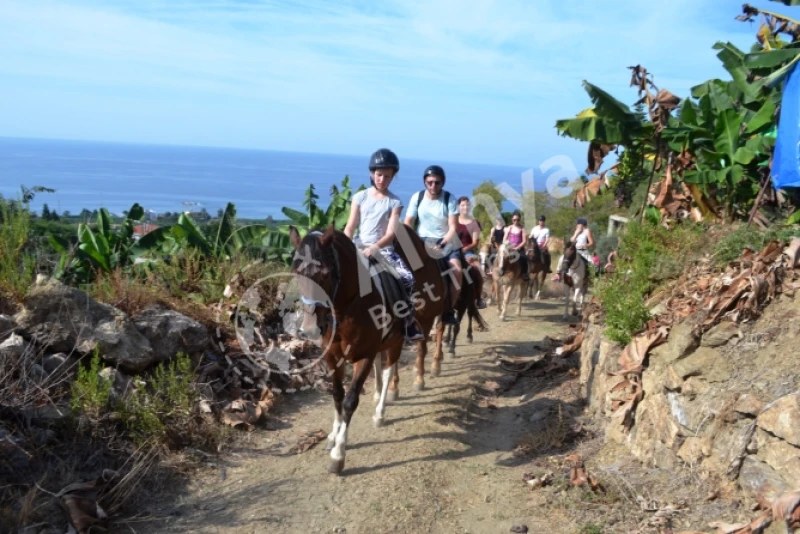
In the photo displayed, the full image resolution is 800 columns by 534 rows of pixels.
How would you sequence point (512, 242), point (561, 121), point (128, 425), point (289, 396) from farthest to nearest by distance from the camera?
point (512, 242), point (561, 121), point (289, 396), point (128, 425)

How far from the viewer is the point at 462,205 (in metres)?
12.2

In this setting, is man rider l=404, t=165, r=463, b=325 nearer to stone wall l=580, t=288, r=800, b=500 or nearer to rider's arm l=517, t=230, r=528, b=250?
stone wall l=580, t=288, r=800, b=500

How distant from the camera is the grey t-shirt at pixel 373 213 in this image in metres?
6.36

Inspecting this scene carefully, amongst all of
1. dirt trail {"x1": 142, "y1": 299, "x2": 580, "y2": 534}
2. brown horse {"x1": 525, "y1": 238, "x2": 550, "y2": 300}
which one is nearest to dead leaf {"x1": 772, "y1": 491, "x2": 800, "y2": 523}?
dirt trail {"x1": 142, "y1": 299, "x2": 580, "y2": 534}

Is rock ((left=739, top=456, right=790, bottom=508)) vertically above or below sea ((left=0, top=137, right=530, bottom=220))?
below

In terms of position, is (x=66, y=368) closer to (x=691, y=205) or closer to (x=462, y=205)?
(x=462, y=205)

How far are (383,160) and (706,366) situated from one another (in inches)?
148

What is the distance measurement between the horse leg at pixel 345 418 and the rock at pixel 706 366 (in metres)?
2.93

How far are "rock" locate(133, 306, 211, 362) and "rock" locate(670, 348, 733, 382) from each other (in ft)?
17.7

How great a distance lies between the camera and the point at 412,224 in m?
8.52

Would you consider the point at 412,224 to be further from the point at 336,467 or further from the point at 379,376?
the point at 336,467

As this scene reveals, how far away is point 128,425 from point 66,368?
2.80ft

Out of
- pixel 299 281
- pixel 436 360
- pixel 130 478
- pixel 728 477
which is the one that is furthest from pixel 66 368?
pixel 728 477

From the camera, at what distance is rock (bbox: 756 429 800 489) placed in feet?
12.7
